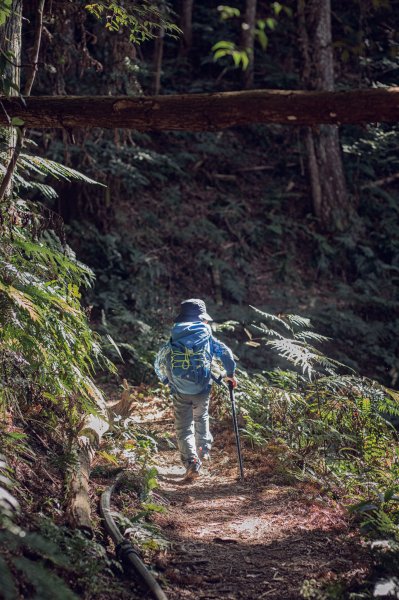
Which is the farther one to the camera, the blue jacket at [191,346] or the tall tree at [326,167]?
the tall tree at [326,167]

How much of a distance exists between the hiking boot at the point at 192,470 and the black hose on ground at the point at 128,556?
89.7 inches

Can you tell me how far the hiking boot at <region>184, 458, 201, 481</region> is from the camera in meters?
6.93

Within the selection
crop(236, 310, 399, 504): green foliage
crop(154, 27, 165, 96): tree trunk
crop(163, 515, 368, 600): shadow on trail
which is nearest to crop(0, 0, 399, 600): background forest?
crop(236, 310, 399, 504): green foliage

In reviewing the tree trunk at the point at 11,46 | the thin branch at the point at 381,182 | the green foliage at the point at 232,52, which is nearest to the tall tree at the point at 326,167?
the thin branch at the point at 381,182

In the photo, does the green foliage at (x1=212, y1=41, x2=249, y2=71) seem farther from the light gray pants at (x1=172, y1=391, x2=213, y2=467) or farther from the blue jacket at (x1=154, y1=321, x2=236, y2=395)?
the light gray pants at (x1=172, y1=391, x2=213, y2=467)

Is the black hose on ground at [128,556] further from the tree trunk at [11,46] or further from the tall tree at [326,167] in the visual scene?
the tall tree at [326,167]

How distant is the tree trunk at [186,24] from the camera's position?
19078 mm

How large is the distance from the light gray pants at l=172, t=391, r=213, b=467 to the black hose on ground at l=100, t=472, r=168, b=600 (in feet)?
7.96

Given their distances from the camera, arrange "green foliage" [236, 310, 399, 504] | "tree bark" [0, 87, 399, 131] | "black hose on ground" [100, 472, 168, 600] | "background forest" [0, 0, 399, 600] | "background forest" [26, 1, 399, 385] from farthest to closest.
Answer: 1. "background forest" [26, 1, 399, 385]
2. "green foliage" [236, 310, 399, 504]
3. "background forest" [0, 0, 399, 600]
4. "tree bark" [0, 87, 399, 131]
5. "black hose on ground" [100, 472, 168, 600]

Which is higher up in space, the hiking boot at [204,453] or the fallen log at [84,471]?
the fallen log at [84,471]

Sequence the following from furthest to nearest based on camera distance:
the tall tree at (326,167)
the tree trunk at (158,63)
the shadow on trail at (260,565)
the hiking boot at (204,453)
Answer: the tree trunk at (158,63)
the tall tree at (326,167)
the hiking boot at (204,453)
the shadow on trail at (260,565)

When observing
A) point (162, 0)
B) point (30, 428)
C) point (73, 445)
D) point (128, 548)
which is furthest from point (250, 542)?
point (162, 0)

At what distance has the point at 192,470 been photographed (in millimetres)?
6953

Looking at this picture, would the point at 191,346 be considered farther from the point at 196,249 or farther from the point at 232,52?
the point at 196,249
